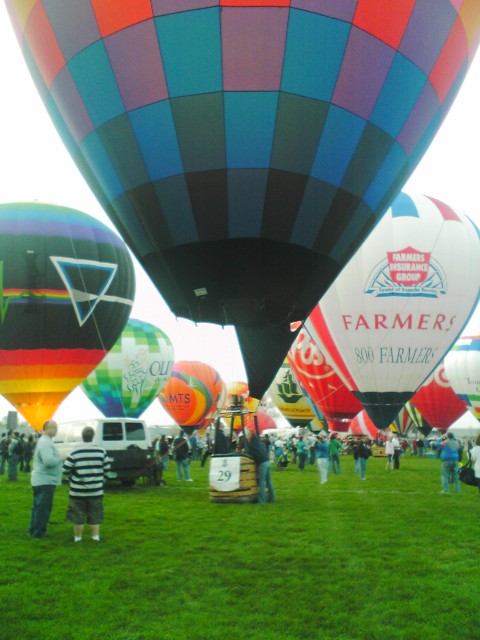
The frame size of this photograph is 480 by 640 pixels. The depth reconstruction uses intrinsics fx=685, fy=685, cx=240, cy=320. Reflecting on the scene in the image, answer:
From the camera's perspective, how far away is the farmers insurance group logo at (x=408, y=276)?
806 inches

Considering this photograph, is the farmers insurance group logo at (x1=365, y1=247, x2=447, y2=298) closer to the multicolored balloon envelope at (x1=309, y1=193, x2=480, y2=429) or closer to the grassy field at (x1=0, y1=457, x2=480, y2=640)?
the multicolored balloon envelope at (x1=309, y1=193, x2=480, y2=429)

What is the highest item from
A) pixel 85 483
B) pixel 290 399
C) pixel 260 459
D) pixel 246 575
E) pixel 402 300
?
pixel 402 300

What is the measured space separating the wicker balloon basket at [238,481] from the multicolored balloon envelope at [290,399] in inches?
1244

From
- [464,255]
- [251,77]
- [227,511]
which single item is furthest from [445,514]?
[464,255]

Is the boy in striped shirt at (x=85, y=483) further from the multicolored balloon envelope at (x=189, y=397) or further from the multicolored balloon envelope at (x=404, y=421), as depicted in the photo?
the multicolored balloon envelope at (x=404, y=421)

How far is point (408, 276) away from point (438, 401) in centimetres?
2258

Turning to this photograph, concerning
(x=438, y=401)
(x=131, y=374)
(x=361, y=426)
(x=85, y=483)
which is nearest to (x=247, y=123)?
(x=85, y=483)

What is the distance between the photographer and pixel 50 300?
1862 cm

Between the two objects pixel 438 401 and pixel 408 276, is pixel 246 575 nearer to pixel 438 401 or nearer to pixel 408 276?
pixel 408 276

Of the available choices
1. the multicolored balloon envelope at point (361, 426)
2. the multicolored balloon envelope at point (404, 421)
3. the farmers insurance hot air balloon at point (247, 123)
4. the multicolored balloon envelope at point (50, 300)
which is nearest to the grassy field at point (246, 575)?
the farmers insurance hot air balloon at point (247, 123)

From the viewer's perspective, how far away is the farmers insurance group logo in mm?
20469

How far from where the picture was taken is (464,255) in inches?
824

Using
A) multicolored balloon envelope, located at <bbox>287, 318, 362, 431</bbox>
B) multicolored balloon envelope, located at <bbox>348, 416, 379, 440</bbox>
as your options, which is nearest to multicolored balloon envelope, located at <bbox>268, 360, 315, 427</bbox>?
multicolored balloon envelope, located at <bbox>287, 318, 362, 431</bbox>

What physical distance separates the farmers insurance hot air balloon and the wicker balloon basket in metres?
3.04
